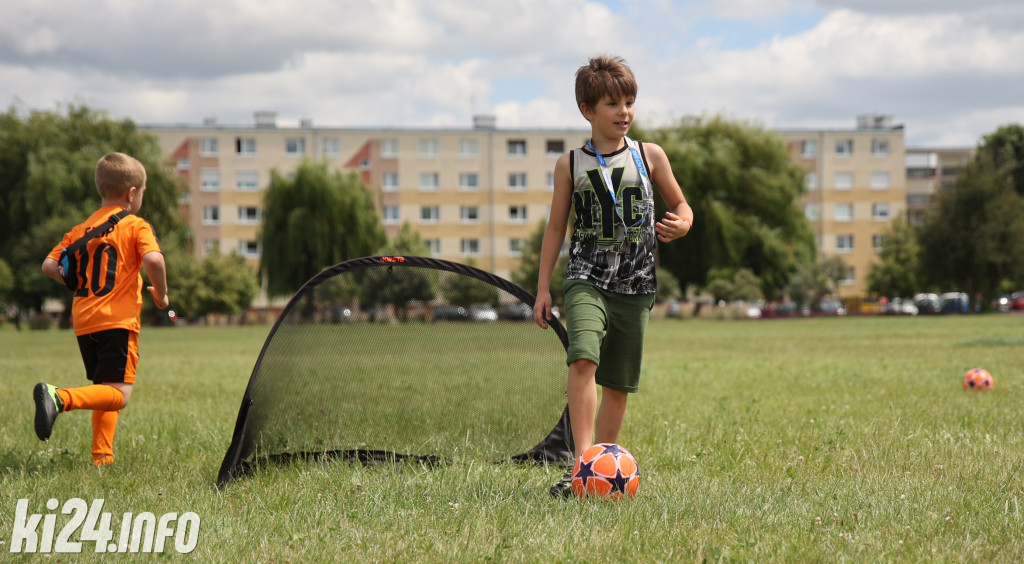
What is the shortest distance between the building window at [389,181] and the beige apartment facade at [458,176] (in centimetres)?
9

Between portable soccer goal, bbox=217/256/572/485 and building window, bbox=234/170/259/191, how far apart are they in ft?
261

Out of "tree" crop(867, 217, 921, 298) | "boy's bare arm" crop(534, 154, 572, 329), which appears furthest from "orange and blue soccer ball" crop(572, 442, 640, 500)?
"tree" crop(867, 217, 921, 298)

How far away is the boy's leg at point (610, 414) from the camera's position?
5204 mm

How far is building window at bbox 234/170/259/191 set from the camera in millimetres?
82875

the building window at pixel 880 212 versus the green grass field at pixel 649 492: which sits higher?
the building window at pixel 880 212

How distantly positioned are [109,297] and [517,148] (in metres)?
80.6

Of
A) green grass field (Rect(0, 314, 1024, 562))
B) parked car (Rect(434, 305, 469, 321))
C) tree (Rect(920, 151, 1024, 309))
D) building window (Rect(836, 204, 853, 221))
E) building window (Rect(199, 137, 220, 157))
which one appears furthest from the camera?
building window (Rect(836, 204, 853, 221))

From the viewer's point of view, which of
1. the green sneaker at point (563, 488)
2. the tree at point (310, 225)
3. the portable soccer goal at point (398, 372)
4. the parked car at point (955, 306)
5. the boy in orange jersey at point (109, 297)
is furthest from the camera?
the parked car at point (955, 306)

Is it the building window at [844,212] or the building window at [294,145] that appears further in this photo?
the building window at [844,212]

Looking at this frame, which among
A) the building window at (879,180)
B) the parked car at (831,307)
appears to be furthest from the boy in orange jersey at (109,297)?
the building window at (879,180)

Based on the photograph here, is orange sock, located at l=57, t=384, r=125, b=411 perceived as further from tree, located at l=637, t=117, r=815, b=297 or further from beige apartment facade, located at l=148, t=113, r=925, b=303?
beige apartment facade, located at l=148, t=113, r=925, b=303

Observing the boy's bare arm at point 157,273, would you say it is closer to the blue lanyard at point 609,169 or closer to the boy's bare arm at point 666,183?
the blue lanyard at point 609,169

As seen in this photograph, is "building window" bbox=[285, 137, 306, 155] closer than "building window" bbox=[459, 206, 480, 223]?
Yes

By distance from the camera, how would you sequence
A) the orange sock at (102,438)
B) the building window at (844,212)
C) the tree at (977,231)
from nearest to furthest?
the orange sock at (102,438), the tree at (977,231), the building window at (844,212)
